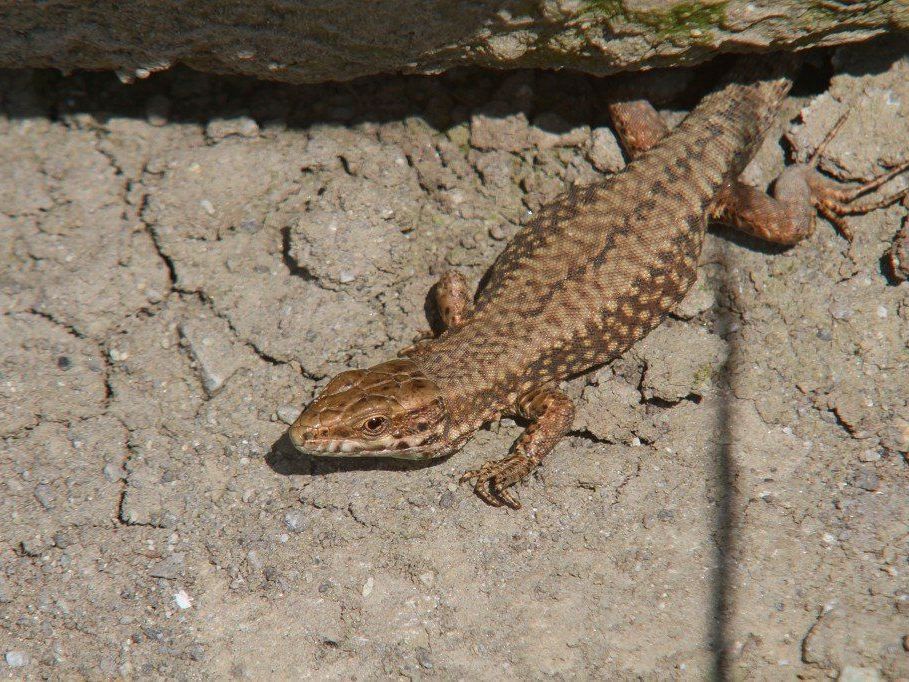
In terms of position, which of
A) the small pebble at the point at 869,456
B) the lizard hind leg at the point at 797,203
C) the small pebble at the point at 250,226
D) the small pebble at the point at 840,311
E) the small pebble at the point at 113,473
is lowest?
the small pebble at the point at 113,473

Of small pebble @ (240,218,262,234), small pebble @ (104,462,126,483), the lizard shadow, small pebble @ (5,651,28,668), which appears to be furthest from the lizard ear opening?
small pebble @ (5,651,28,668)

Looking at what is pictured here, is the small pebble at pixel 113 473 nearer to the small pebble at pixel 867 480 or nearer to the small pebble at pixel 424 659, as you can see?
the small pebble at pixel 424 659

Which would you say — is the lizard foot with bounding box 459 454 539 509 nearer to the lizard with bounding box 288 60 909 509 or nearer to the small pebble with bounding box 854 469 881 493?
the lizard with bounding box 288 60 909 509

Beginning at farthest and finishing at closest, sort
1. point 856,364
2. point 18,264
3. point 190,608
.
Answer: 1. point 18,264
2. point 856,364
3. point 190,608

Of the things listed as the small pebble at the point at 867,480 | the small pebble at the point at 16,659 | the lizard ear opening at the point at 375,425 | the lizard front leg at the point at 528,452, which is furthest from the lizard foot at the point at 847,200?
the small pebble at the point at 16,659

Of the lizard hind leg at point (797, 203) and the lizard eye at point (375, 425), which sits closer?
the lizard eye at point (375, 425)

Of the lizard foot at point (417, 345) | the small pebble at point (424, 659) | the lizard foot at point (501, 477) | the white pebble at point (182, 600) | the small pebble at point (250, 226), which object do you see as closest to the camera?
the small pebble at point (424, 659)

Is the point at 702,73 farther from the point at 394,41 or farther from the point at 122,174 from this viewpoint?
the point at 122,174

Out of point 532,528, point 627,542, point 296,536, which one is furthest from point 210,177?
point 627,542

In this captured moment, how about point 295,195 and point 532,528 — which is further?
point 295,195
